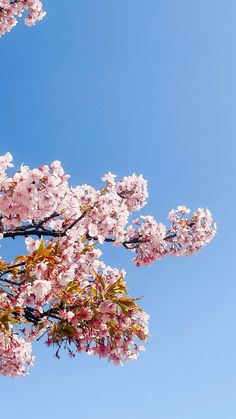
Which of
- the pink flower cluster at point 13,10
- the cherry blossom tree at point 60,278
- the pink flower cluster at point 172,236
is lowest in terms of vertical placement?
the cherry blossom tree at point 60,278

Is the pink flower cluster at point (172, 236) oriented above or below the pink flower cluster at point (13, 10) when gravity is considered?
below

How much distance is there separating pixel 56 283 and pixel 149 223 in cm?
526

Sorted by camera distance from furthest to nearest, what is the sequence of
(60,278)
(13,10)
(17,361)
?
1. (13,10)
2. (17,361)
3. (60,278)

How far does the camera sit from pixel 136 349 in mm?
7039

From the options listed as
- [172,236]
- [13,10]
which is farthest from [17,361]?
[13,10]

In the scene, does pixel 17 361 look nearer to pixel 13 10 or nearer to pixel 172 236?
pixel 172 236

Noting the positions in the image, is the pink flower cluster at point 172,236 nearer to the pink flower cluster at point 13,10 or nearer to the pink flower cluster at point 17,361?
the pink flower cluster at point 17,361

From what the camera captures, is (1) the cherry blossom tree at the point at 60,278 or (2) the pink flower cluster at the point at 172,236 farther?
(2) the pink flower cluster at the point at 172,236

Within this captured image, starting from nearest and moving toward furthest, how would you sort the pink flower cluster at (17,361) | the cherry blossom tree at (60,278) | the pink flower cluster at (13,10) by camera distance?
the cherry blossom tree at (60,278), the pink flower cluster at (17,361), the pink flower cluster at (13,10)

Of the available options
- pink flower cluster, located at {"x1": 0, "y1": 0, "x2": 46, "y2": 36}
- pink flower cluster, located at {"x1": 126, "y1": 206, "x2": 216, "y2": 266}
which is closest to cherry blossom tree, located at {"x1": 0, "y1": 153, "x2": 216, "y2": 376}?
pink flower cluster, located at {"x1": 126, "y1": 206, "x2": 216, "y2": 266}

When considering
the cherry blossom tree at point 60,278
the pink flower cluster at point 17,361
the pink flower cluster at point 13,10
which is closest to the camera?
the cherry blossom tree at point 60,278

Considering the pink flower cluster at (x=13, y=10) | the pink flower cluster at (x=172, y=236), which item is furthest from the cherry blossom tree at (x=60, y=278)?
the pink flower cluster at (x=13, y=10)

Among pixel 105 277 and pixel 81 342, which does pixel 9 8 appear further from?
pixel 81 342

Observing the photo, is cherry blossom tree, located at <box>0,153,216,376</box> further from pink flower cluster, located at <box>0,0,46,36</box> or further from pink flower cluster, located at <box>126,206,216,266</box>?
pink flower cluster, located at <box>0,0,46,36</box>
